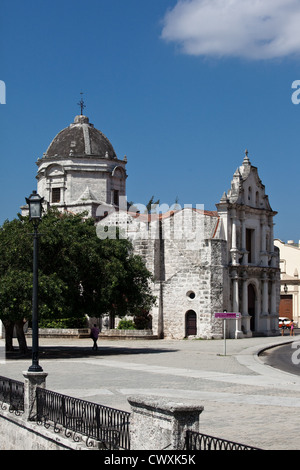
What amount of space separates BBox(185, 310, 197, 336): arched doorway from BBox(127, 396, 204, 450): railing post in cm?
3717

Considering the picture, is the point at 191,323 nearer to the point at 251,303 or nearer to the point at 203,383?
the point at 251,303

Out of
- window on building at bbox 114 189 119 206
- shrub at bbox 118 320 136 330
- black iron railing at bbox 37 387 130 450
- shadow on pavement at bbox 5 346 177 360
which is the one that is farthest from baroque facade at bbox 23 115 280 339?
black iron railing at bbox 37 387 130 450

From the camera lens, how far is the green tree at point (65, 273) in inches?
1053

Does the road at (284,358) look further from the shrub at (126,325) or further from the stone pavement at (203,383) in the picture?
the shrub at (126,325)

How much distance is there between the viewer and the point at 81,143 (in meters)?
56.0

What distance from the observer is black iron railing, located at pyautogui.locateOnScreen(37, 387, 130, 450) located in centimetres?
896

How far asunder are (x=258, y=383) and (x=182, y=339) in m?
26.0

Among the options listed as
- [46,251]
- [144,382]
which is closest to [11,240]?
[46,251]

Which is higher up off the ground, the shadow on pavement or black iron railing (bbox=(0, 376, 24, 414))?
black iron railing (bbox=(0, 376, 24, 414))

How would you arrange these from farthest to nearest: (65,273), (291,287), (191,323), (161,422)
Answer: (291,287)
(191,323)
(65,273)
(161,422)

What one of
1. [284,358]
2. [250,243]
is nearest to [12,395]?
[284,358]

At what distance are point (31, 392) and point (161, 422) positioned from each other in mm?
4793

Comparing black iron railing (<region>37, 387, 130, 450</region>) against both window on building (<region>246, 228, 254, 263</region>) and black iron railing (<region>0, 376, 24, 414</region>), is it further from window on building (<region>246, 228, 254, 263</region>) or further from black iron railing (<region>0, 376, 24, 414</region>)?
window on building (<region>246, 228, 254, 263</region>)

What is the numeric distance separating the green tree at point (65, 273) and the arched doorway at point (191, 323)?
12.2 meters
